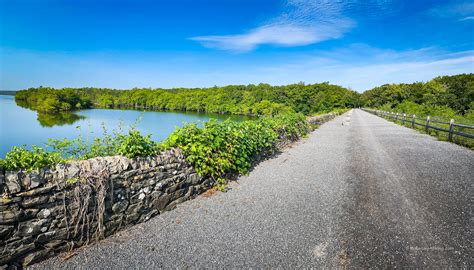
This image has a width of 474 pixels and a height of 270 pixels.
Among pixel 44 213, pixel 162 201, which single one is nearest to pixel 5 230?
pixel 44 213

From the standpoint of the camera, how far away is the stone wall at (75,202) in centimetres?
264

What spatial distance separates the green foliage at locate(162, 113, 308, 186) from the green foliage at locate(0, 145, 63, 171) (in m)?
1.83

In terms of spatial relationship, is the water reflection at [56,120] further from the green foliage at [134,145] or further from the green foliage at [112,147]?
the green foliage at [134,145]

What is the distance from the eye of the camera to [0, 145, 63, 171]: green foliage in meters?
2.71

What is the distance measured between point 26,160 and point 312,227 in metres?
4.00

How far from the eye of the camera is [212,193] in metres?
5.00

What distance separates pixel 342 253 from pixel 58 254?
3658 mm

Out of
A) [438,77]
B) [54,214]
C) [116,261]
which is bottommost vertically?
[116,261]

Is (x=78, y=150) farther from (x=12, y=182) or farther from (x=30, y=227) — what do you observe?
(x=30, y=227)

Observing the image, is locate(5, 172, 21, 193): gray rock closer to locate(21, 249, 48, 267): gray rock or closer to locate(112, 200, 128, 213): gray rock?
locate(21, 249, 48, 267): gray rock

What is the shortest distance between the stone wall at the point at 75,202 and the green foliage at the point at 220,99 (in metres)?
52.4

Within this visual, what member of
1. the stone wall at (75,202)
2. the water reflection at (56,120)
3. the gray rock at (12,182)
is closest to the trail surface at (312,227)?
the stone wall at (75,202)

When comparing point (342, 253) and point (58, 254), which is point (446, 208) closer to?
point (342, 253)

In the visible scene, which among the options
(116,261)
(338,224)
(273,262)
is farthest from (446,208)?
(116,261)
